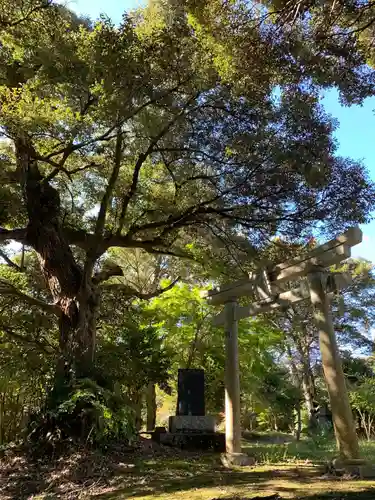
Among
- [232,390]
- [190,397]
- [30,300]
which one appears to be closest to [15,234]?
[30,300]

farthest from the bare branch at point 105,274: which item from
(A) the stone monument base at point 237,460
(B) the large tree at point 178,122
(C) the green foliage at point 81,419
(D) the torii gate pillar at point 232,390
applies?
(A) the stone monument base at point 237,460

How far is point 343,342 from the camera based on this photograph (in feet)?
55.0

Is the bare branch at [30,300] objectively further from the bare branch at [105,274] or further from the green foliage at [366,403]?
the green foliage at [366,403]

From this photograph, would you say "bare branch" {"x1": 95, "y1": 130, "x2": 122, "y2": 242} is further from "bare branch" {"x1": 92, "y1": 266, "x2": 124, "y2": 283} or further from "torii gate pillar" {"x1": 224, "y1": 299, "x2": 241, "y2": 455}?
"torii gate pillar" {"x1": 224, "y1": 299, "x2": 241, "y2": 455}

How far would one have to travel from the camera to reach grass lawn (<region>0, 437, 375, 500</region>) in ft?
11.6

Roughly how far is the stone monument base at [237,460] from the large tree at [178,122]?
228 centimetres

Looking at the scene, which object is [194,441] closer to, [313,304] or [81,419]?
[81,419]

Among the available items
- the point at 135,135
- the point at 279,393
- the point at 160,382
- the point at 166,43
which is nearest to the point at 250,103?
the point at 166,43

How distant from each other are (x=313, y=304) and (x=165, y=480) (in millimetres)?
2672

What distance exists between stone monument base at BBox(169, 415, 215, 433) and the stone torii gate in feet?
7.18

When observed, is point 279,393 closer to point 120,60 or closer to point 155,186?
point 155,186

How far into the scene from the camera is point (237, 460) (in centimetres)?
559

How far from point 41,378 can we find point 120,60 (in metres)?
5.60

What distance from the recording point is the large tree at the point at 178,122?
5.05 m
